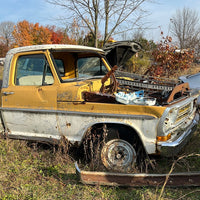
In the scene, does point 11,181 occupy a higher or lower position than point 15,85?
lower

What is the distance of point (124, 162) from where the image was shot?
285cm

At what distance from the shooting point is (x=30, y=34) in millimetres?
28453

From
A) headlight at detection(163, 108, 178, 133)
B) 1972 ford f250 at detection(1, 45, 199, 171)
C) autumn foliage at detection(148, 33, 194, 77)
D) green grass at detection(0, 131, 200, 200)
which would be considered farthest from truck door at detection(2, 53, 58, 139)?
autumn foliage at detection(148, 33, 194, 77)

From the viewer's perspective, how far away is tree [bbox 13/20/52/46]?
26222 millimetres

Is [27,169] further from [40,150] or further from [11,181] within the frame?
[40,150]

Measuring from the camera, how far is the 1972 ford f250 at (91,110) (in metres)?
2.62

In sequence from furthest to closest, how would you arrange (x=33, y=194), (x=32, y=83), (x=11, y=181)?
(x=32, y=83) → (x=11, y=181) → (x=33, y=194)

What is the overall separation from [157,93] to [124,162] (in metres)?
1.42

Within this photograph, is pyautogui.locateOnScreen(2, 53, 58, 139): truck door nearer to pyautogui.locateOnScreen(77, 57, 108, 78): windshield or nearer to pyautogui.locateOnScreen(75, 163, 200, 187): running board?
pyautogui.locateOnScreen(75, 163, 200, 187): running board

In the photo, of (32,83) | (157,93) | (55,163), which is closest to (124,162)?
(55,163)

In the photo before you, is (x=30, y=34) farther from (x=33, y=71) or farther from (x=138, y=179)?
(x=138, y=179)

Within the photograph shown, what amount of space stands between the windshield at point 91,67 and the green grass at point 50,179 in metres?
1.75

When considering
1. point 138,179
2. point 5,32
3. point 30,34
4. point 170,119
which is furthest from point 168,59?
point 5,32

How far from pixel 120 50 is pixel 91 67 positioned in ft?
8.71
